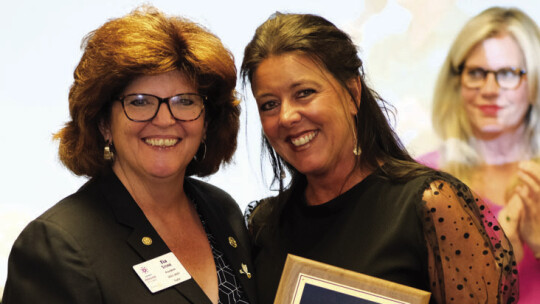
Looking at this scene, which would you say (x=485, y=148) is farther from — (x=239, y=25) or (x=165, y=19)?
(x=165, y=19)

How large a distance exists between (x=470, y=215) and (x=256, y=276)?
75cm

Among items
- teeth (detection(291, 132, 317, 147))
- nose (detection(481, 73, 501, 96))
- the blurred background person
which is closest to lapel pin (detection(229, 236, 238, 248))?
the blurred background person

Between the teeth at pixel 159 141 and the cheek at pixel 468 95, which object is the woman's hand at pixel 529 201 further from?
the teeth at pixel 159 141

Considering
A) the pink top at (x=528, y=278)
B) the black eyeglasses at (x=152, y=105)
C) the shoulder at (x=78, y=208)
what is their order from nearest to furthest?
the shoulder at (x=78, y=208) → the black eyeglasses at (x=152, y=105) → the pink top at (x=528, y=278)

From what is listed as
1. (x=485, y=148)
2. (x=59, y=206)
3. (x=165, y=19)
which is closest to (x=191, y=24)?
(x=165, y=19)

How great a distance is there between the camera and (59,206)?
1799mm

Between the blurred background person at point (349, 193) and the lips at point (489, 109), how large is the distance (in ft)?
4.15

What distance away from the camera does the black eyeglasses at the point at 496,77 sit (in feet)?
10.2

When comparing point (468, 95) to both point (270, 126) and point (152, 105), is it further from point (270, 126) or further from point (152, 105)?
point (152, 105)

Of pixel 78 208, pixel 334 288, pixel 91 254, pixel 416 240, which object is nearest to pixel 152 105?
pixel 78 208

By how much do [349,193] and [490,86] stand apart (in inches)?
59.7

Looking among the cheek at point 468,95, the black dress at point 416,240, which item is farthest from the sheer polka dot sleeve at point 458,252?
the cheek at point 468,95

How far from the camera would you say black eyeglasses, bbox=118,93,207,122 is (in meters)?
1.88

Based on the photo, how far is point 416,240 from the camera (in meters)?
1.79
